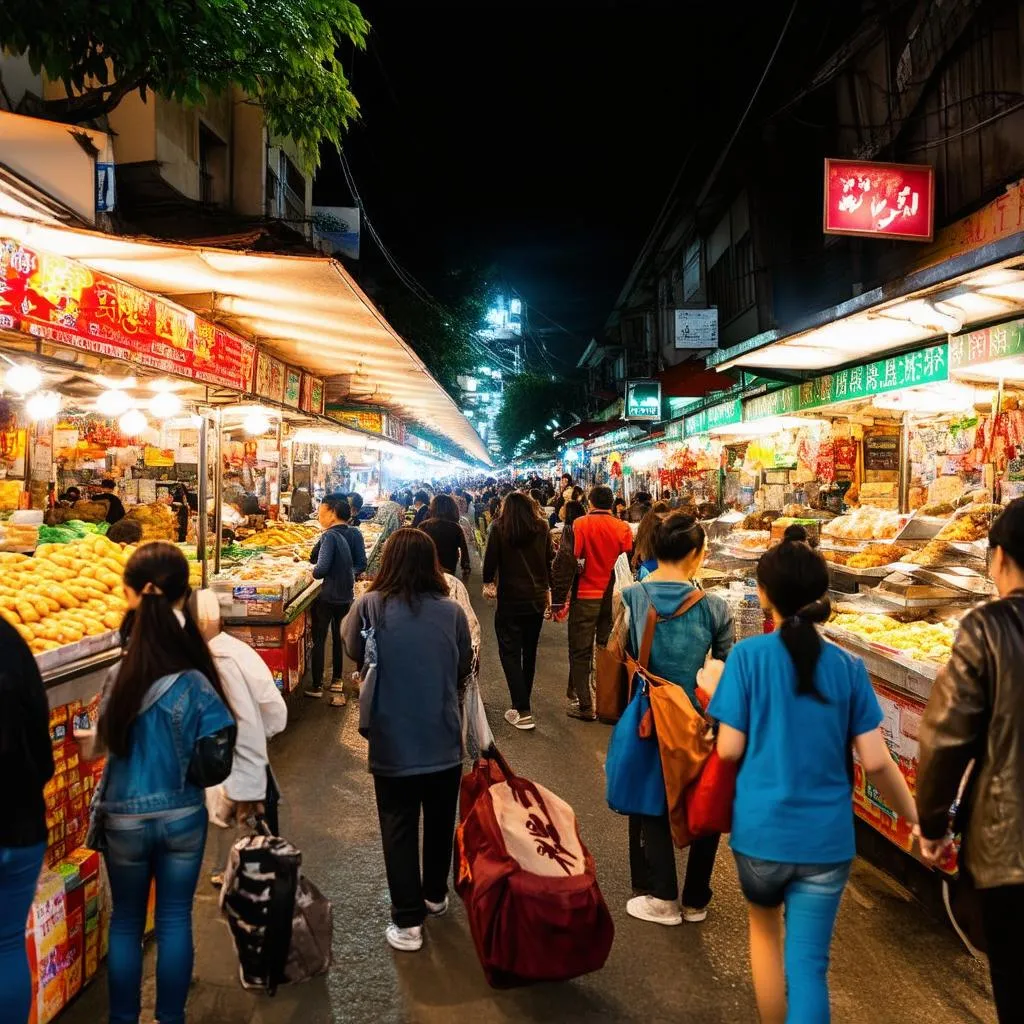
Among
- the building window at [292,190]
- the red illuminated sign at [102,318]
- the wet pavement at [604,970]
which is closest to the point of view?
the wet pavement at [604,970]

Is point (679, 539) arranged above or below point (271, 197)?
below

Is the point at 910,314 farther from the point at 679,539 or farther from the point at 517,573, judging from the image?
the point at 517,573

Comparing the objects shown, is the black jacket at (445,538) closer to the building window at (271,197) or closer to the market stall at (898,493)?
the market stall at (898,493)

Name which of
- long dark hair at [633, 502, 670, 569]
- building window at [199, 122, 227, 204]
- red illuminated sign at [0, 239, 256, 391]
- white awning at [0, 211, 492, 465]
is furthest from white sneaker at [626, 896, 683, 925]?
building window at [199, 122, 227, 204]

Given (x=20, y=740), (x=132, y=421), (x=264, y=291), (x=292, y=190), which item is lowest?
(x=20, y=740)

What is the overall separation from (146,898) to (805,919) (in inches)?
89.4

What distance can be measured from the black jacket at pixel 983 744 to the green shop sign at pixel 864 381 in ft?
16.9

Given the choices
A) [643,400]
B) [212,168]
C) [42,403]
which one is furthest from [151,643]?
[643,400]

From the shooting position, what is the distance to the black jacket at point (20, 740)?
2316mm

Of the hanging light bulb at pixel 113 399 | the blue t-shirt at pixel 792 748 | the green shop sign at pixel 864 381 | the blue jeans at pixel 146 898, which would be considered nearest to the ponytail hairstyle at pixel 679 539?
the blue t-shirt at pixel 792 748

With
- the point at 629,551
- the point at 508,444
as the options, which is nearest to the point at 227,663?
the point at 629,551

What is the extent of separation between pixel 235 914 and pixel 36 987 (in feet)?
2.65

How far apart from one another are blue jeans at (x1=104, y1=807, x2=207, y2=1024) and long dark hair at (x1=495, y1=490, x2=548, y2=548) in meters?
4.56

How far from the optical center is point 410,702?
11.9ft
